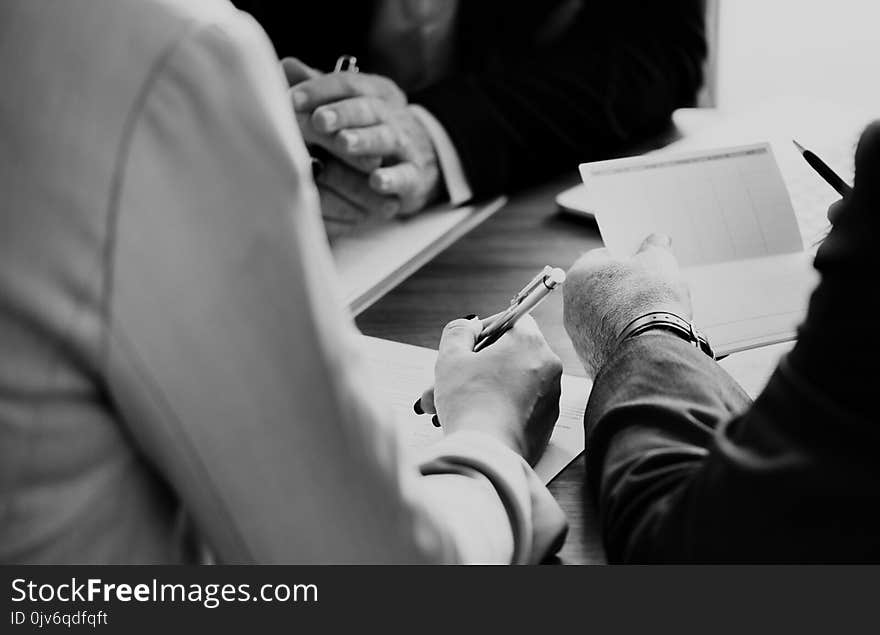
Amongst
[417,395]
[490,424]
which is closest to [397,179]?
[417,395]

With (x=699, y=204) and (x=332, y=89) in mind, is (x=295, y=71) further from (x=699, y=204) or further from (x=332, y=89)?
(x=699, y=204)

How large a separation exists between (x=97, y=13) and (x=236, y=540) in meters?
0.25

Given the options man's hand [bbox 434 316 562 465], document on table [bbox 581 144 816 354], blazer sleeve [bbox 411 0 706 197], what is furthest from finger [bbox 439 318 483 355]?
blazer sleeve [bbox 411 0 706 197]

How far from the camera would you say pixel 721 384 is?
0.70 m

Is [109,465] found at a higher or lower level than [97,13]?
lower

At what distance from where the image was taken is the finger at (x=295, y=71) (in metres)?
1.32

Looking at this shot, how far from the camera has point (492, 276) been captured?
1091 millimetres

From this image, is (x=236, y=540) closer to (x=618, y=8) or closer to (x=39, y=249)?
(x=39, y=249)

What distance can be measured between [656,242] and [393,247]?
36 centimetres

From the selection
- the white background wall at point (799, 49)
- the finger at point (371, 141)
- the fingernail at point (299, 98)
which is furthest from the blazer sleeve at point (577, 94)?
the white background wall at point (799, 49)

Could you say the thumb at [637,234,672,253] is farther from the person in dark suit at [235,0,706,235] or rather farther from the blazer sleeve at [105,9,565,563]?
the blazer sleeve at [105,9,565,563]

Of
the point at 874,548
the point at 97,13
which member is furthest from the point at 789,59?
the point at 97,13

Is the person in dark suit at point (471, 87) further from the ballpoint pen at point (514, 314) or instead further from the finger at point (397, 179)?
the ballpoint pen at point (514, 314)

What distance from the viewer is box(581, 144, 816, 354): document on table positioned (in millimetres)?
949
